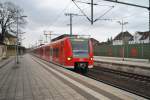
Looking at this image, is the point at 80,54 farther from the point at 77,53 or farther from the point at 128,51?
the point at 128,51

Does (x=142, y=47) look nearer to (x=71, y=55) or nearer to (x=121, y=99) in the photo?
(x=71, y=55)

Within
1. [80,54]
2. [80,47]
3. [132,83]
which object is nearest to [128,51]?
[80,47]

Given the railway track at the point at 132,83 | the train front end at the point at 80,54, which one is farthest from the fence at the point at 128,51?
the railway track at the point at 132,83

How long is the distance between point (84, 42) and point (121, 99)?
1379 centimetres

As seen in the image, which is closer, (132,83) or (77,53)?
(132,83)

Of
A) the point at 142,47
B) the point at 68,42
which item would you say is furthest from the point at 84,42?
the point at 142,47

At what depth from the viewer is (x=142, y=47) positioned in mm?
45000

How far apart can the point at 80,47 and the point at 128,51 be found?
30.2m

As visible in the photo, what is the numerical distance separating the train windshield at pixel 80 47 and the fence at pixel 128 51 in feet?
73.8

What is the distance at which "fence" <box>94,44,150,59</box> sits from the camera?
44.4 meters

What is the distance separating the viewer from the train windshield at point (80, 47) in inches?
877

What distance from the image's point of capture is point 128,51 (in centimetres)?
5131

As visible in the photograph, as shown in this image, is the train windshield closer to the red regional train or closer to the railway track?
the red regional train

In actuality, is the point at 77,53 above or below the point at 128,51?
above
